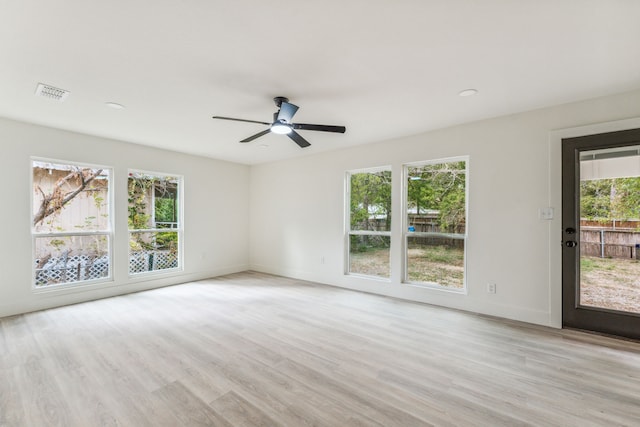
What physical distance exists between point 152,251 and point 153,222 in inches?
21.0

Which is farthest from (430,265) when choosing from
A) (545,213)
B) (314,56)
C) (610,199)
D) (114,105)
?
(114,105)

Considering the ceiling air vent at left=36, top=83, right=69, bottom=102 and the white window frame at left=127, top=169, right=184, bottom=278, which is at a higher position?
the ceiling air vent at left=36, top=83, right=69, bottom=102

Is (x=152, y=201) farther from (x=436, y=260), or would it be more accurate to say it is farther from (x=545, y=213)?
(x=545, y=213)

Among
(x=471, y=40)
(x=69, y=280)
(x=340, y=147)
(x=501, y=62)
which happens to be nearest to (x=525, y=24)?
(x=471, y=40)

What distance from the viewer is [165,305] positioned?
4.08 m

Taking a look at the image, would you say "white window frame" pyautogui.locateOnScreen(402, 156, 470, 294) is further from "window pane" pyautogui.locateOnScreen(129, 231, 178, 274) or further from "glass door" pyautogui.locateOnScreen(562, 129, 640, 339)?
"window pane" pyautogui.locateOnScreen(129, 231, 178, 274)

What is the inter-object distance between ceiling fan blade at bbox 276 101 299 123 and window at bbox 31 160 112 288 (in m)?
3.54

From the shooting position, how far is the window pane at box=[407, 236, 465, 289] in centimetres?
402

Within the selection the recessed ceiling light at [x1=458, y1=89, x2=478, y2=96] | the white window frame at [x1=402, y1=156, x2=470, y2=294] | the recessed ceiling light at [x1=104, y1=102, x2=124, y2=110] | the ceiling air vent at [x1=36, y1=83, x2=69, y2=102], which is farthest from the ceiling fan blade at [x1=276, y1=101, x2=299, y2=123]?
the white window frame at [x1=402, y1=156, x2=470, y2=294]

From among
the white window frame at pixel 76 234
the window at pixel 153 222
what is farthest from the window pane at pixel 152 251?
the white window frame at pixel 76 234

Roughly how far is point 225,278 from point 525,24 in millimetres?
5771

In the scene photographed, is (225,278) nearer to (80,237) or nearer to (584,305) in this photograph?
(80,237)

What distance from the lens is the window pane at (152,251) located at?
16.1 ft

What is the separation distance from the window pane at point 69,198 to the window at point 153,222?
0.41 metres
